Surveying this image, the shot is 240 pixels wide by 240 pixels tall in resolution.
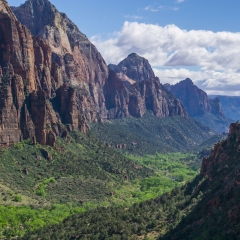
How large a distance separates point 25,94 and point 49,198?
48833 mm

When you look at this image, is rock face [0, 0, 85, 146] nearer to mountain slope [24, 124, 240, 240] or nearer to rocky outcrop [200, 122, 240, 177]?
mountain slope [24, 124, 240, 240]

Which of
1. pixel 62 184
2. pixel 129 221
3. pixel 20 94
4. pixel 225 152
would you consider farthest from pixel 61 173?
pixel 225 152

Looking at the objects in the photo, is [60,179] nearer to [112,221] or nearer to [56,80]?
[112,221]

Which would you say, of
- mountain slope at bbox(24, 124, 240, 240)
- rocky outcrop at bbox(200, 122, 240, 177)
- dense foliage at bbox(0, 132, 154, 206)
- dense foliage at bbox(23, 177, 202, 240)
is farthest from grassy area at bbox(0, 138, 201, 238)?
rocky outcrop at bbox(200, 122, 240, 177)

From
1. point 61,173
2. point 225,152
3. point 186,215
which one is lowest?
point 186,215

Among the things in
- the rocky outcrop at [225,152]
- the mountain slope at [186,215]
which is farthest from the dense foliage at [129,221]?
the rocky outcrop at [225,152]

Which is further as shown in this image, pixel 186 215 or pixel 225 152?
pixel 225 152

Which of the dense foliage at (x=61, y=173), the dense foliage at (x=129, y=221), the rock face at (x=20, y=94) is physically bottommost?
the dense foliage at (x=129, y=221)

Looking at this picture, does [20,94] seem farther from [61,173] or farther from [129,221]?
[129,221]

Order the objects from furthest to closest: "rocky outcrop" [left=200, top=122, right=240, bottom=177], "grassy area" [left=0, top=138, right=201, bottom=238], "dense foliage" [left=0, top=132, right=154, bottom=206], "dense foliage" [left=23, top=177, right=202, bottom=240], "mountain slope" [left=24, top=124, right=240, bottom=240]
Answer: "dense foliage" [left=0, top=132, right=154, bottom=206], "grassy area" [left=0, top=138, right=201, bottom=238], "rocky outcrop" [left=200, top=122, right=240, bottom=177], "dense foliage" [left=23, top=177, right=202, bottom=240], "mountain slope" [left=24, top=124, right=240, bottom=240]

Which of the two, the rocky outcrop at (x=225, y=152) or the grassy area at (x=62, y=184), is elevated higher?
the rocky outcrop at (x=225, y=152)

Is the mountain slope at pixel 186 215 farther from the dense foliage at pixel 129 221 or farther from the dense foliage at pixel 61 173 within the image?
the dense foliage at pixel 61 173

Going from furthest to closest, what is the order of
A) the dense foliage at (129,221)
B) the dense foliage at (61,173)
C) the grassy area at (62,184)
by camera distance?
the dense foliage at (61,173), the grassy area at (62,184), the dense foliage at (129,221)

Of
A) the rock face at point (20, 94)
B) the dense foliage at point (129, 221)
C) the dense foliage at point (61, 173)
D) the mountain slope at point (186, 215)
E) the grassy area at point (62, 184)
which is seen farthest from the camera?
the rock face at point (20, 94)
